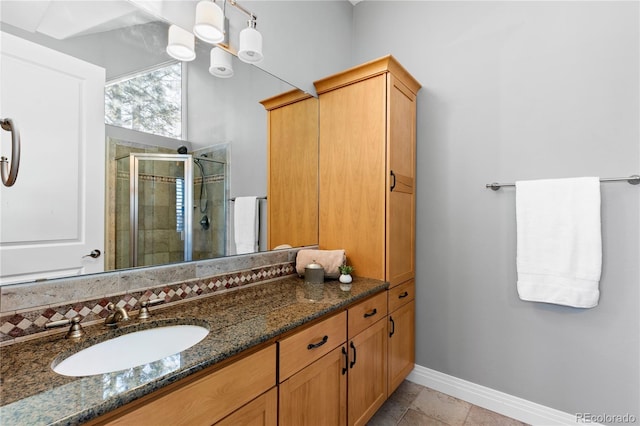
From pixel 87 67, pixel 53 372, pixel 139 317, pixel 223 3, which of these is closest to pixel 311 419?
pixel 139 317

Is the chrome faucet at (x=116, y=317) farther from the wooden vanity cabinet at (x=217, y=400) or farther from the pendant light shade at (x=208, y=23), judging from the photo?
the pendant light shade at (x=208, y=23)

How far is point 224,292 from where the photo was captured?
1466mm

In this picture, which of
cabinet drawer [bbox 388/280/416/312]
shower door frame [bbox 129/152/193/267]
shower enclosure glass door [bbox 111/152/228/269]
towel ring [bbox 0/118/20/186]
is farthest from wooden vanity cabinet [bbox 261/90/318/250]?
towel ring [bbox 0/118/20/186]

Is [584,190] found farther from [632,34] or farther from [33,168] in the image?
[33,168]

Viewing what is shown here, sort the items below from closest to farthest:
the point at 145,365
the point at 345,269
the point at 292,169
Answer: the point at 145,365, the point at 345,269, the point at 292,169

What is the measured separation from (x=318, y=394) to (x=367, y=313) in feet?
1.54

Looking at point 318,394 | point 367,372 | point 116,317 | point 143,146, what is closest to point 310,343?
point 318,394

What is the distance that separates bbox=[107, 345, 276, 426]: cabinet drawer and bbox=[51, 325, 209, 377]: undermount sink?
215 millimetres

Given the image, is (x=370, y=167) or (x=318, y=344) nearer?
(x=318, y=344)

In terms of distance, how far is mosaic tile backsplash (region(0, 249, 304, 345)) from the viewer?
35.6 inches

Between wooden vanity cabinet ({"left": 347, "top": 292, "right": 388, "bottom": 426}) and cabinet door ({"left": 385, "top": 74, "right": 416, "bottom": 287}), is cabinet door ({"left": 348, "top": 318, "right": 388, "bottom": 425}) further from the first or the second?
cabinet door ({"left": 385, "top": 74, "right": 416, "bottom": 287})

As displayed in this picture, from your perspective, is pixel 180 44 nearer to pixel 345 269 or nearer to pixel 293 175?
pixel 293 175

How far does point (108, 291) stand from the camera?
1095 mm

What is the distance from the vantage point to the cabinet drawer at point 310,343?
1.08 metres
